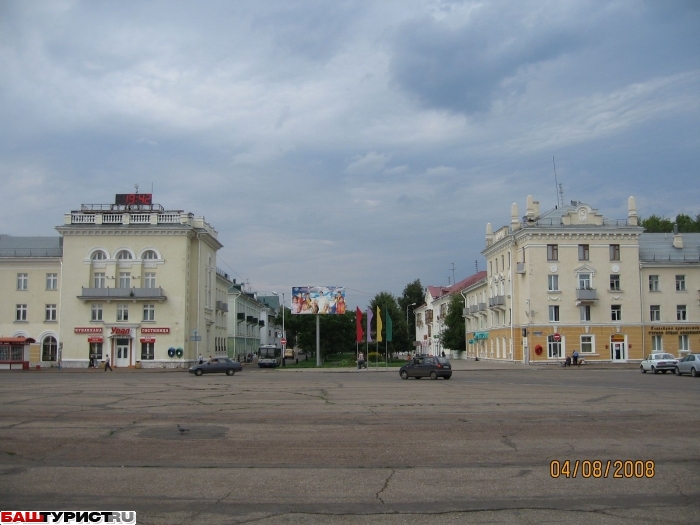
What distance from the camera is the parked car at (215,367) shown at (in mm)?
44500

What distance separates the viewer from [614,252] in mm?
64250

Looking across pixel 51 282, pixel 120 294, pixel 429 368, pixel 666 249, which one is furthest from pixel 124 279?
pixel 666 249

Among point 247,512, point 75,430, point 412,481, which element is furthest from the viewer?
point 75,430

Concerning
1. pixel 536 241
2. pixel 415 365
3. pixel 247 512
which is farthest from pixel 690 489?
pixel 536 241

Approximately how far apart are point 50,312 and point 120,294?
332 inches

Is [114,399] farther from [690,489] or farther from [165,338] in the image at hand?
[165,338]

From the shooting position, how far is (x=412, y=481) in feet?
32.9

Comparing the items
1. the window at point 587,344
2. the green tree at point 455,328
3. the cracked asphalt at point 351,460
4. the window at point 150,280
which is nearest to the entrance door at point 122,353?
the window at point 150,280

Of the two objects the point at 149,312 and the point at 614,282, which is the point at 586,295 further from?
the point at 149,312

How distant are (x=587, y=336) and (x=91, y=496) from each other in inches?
2379

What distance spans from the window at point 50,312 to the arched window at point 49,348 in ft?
6.16

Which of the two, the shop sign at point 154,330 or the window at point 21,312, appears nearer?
the shop sign at point 154,330

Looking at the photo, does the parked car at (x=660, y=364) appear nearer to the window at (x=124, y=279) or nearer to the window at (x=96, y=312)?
the window at (x=124, y=279)
